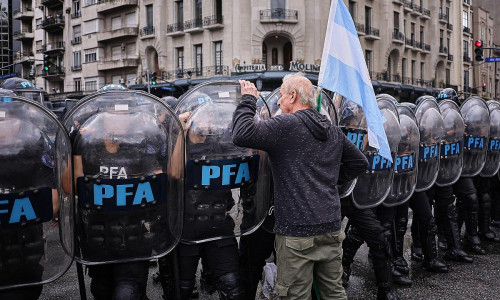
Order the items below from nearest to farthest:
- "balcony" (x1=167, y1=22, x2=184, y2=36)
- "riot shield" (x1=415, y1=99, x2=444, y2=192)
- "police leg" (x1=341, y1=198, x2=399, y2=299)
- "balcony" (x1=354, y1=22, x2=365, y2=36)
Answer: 1. "police leg" (x1=341, y1=198, x2=399, y2=299)
2. "riot shield" (x1=415, y1=99, x2=444, y2=192)
3. "balcony" (x1=167, y1=22, x2=184, y2=36)
4. "balcony" (x1=354, y1=22, x2=365, y2=36)

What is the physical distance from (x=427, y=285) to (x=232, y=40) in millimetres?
27252

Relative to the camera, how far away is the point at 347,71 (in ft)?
11.0

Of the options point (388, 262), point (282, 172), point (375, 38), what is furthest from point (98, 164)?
point (375, 38)

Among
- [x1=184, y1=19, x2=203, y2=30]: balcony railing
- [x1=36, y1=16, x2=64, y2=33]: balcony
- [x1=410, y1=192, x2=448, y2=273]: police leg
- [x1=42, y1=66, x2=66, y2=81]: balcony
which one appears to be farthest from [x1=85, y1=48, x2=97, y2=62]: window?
[x1=410, y1=192, x2=448, y2=273]: police leg

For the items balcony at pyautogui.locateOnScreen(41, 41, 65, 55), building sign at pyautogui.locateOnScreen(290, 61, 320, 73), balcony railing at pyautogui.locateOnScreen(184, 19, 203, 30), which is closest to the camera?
building sign at pyautogui.locateOnScreen(290, 61, 320, 73)

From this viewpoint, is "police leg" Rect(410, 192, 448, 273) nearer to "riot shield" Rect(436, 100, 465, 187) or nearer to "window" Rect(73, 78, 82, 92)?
"riot shield" Rect(436, 100, 465, 187)

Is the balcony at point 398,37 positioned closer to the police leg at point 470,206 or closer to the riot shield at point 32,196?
the police leg at point 470,206

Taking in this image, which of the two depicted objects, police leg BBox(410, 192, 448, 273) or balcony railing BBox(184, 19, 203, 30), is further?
balcony railing BBox(184, 19, 203, 30)

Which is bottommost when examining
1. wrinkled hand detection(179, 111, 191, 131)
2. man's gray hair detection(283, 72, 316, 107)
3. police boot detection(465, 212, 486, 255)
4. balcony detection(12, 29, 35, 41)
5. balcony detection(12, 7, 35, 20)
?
police boot detection(465, 212, 486, 255)

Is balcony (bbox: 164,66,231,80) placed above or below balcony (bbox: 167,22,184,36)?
below

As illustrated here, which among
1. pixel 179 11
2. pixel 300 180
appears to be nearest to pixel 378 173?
Answer: pixel 300 180

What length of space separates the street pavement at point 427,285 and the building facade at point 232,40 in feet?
79.3

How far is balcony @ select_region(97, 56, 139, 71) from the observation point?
36809 millimetres

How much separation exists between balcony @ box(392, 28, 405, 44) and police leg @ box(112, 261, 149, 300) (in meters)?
36.9
